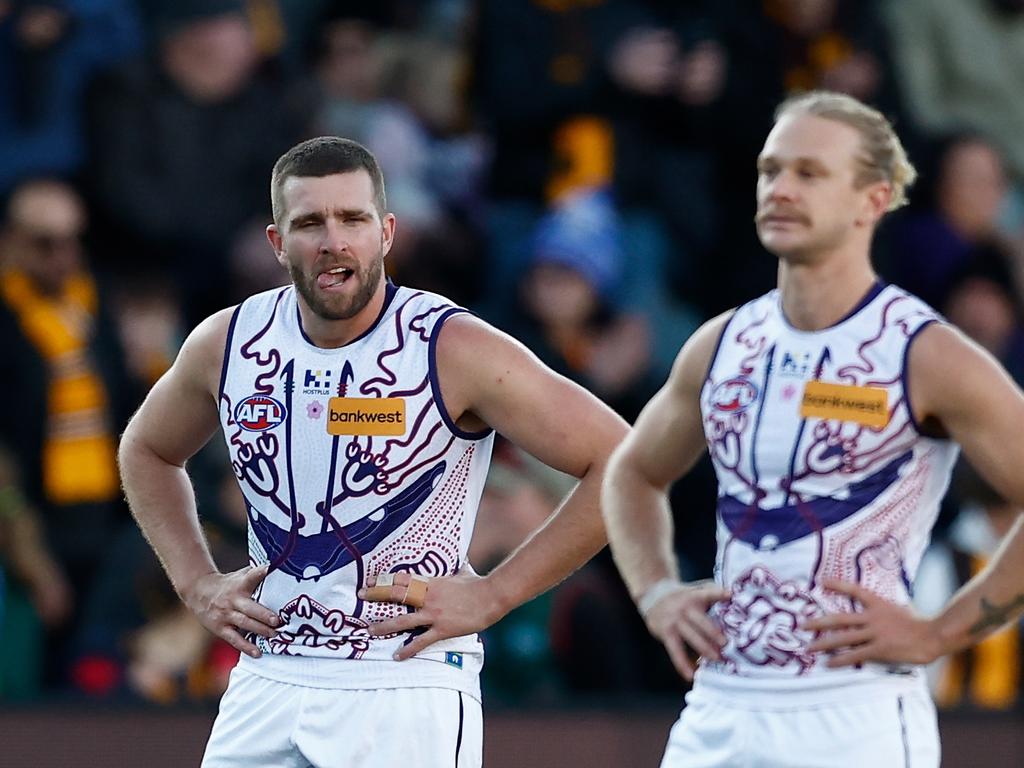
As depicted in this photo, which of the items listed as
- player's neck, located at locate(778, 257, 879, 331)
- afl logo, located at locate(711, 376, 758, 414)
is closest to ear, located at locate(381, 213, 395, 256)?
afl logo, located at locate(711, 376, 758, 414)

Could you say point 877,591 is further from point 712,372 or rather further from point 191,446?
point 191,446

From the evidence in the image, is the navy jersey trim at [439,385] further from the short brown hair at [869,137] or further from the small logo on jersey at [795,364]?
the short brown hair at [869,137]

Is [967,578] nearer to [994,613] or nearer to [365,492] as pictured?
[994,613]

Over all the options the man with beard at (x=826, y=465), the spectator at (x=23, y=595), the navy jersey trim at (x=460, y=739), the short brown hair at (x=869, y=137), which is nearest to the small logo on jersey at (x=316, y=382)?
the navy jersey trim at (x=460, y=739)

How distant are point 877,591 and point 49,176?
5800 mm

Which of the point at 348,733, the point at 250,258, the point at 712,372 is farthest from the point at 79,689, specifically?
the point at 712,372

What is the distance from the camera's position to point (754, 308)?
527 centimetres

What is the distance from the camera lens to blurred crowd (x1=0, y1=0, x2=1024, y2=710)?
873 cm

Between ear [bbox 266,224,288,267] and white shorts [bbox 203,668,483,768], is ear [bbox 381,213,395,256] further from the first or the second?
white shorts [bbox 203,668,483,768]

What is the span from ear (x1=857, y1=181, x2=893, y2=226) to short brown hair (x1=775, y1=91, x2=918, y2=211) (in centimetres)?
2

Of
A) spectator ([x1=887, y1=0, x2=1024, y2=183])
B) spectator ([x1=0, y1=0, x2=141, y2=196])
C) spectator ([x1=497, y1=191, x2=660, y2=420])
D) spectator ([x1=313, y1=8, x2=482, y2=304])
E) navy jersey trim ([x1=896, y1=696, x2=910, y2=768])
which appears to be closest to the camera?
navy jersey trim ([x1=896, y1=696, x2=910, y2=768])

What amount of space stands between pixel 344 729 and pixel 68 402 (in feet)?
13.9

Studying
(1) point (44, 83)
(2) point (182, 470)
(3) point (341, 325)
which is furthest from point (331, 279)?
(1) point (44, 83)

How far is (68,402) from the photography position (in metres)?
9.11
